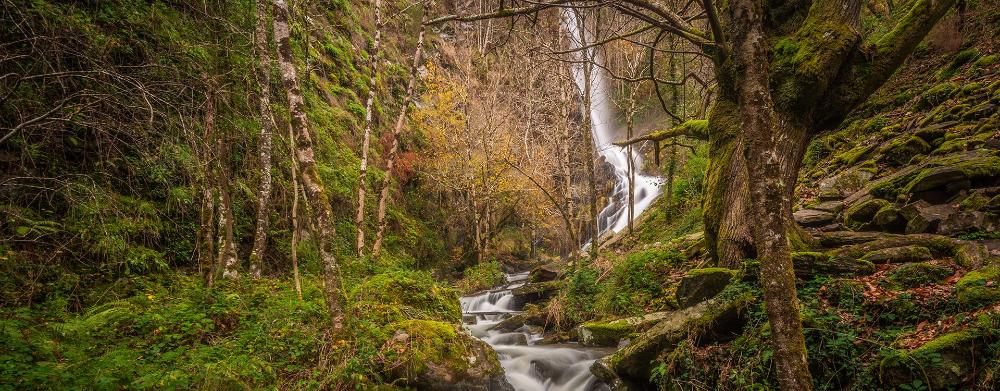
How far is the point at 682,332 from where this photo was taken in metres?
4.69

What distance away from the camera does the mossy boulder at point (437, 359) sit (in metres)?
5.21

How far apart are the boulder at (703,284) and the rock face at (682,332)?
0.75 ft

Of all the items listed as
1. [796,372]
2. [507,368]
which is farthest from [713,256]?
[507,368]

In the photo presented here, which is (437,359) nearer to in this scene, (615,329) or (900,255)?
(615,329)

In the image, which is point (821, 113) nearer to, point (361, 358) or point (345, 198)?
point (361, 358)

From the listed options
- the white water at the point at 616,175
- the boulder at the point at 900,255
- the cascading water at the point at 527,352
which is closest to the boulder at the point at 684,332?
the cascading water at the point at 527,352

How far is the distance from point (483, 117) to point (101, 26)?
14.3m

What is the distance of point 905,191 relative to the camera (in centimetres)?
629

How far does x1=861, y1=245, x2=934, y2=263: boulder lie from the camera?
4.49 meters

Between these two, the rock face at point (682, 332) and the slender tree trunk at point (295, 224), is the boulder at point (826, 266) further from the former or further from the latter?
the slender tree trunk at point (295, 224)

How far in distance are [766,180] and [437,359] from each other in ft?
14.5

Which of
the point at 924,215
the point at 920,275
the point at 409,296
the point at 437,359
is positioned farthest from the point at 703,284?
the point at 409,296

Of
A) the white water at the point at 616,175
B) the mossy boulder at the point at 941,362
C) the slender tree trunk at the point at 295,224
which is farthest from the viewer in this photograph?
the white water at the point at 616,175

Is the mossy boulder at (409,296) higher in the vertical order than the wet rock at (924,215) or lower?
lower
